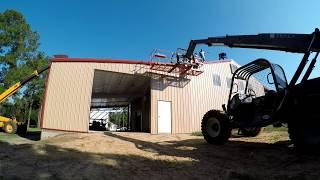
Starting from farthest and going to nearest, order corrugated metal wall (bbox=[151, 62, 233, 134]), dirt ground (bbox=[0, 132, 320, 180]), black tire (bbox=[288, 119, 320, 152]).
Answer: corrugated metal wall (bbox=[151, 62, 233, 134]) → black tire (bbox=[288, 119, 320, 152]) → dirt ground (bbox=[0, 132, 320, 180])

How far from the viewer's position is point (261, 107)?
9.87 meters

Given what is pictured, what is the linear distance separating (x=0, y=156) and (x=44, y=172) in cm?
296

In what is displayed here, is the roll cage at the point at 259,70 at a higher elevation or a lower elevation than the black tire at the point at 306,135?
higher

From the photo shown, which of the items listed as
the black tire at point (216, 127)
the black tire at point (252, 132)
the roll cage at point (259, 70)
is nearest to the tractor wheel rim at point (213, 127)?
the black tire at point (216, 127)

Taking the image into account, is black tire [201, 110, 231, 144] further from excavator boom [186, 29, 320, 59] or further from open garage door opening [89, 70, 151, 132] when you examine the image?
open garage door opening [89, 70, 151, 132]

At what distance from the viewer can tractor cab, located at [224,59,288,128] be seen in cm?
941

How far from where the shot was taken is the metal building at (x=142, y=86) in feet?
59.7

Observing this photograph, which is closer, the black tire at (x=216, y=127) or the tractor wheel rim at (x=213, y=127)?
the black tire at (x=216, y=127)

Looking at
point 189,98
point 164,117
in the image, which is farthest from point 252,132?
point 189,98

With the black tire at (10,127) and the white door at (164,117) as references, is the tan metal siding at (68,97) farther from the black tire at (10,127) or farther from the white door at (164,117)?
the black tire at (10,127)

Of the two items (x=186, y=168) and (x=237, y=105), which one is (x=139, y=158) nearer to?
(x=186, y=168)

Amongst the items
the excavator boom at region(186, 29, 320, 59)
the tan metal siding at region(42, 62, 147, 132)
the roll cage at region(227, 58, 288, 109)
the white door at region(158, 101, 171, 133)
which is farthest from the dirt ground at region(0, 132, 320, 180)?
the white door at region(158, 101, 171, 133)

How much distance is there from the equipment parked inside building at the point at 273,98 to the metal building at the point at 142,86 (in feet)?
28.1

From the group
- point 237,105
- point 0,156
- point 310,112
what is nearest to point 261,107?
point 237,105
